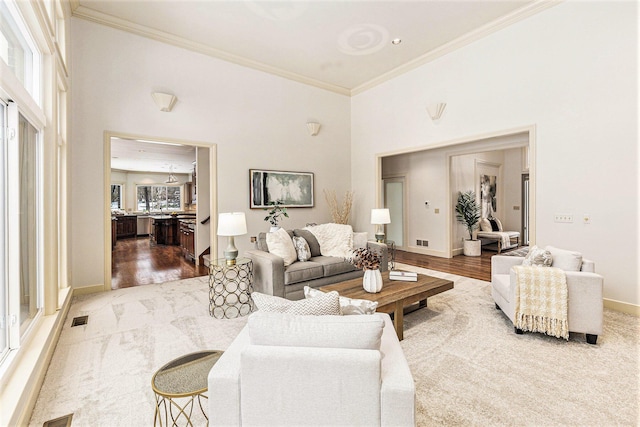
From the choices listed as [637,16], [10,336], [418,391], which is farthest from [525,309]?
[10,336]

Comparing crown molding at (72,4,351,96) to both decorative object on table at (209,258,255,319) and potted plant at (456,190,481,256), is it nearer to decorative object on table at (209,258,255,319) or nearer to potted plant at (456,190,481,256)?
decorative object on table at (209,258,255,319)

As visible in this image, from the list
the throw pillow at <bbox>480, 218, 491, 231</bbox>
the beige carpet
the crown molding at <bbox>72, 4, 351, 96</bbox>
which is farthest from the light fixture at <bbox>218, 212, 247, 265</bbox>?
the throw pillow at <bbox>480, 218, 491, 231</bbox>

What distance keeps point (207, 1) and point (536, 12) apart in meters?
4.20

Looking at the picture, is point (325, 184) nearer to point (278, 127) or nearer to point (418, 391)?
point (278, 127)

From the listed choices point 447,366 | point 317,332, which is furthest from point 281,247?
point 317,332

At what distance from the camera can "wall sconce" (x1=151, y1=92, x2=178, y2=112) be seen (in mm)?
4422

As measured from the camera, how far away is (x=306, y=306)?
1.45m

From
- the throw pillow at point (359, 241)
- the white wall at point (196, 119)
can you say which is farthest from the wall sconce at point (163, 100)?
the throw pillow at point (359, 241)

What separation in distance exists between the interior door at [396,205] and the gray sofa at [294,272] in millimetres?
3753

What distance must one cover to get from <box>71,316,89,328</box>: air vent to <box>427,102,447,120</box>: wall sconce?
5516 millimetres

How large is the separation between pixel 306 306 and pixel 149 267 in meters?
5.30

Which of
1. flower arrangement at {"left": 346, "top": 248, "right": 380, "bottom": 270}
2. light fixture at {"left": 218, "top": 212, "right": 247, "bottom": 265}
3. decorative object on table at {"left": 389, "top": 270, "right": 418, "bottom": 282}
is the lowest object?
decorative object on table at {"left": 389, "top": 270, "right": 418, "bottom": 282}

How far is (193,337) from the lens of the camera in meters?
2.75

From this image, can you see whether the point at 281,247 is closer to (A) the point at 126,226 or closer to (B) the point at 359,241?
(B) the point at 359,241
